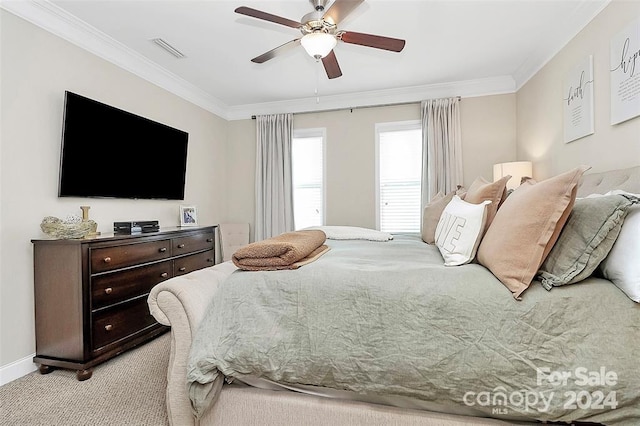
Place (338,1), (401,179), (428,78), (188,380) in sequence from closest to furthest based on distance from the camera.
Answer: (188,380) < (338,1) < (428,78) < (401,179)

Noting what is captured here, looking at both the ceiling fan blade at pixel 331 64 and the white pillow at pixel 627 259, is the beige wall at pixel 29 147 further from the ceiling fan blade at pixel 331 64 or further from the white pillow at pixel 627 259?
the white pillow at pixel 627 259

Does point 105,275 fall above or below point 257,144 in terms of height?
below

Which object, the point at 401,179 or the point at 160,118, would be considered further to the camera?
the point at 401,179

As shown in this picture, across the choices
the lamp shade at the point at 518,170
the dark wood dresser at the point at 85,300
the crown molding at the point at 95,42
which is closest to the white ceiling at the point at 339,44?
the crown molding at the point at 95,42

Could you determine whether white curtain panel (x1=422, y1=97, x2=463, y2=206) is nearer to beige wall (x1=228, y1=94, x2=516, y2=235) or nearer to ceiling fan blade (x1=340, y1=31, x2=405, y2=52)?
beige wall (x1=228, y1=94, x2=516, y2=235)

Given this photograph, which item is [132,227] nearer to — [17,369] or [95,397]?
[17,369]

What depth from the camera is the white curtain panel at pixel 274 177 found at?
447 centimetres

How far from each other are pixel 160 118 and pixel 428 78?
3164mm

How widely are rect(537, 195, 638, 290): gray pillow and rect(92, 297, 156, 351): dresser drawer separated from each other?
2682mm

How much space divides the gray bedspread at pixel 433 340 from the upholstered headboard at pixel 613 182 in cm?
85

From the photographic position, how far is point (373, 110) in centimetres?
427

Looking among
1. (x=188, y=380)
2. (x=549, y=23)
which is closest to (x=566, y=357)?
(x=188, y=380)

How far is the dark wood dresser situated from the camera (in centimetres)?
214

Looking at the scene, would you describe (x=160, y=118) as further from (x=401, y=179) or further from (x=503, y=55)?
(x=503, y=55)
